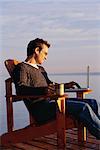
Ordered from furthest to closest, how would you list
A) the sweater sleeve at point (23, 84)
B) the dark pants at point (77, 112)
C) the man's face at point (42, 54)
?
1. the man's face at point (42, 54)
2. the sweater sleeve at point (23, 84)
3. the dark pants at point (77, 112)

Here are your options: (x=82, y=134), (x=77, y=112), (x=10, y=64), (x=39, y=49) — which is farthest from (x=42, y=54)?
(x=82, y=134)

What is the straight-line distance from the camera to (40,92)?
8.85 ft

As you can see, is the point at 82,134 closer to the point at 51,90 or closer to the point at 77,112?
the point at 77,112

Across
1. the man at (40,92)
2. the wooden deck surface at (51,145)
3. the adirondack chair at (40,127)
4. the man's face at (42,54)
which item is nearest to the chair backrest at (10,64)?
the adirondack chair at (40,127)

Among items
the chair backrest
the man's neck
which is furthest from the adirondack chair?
the man's neck

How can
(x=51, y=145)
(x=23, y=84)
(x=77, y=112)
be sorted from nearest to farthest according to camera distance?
(x=77, y=112) < (x=23, y=84) < (x=51, y=145)

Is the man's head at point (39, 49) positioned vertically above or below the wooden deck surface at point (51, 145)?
above

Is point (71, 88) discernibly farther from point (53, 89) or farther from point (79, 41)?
point (79, 41)

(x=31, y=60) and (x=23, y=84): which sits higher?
(x=31, y=60)

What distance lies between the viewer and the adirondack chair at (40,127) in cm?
266

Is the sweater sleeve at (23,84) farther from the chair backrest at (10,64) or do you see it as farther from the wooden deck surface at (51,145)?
the wooden deck surface at (51,145)

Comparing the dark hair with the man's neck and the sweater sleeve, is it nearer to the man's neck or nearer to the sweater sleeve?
the man's neck

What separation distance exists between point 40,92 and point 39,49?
40cm

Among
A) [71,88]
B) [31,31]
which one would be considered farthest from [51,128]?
[31,31]
